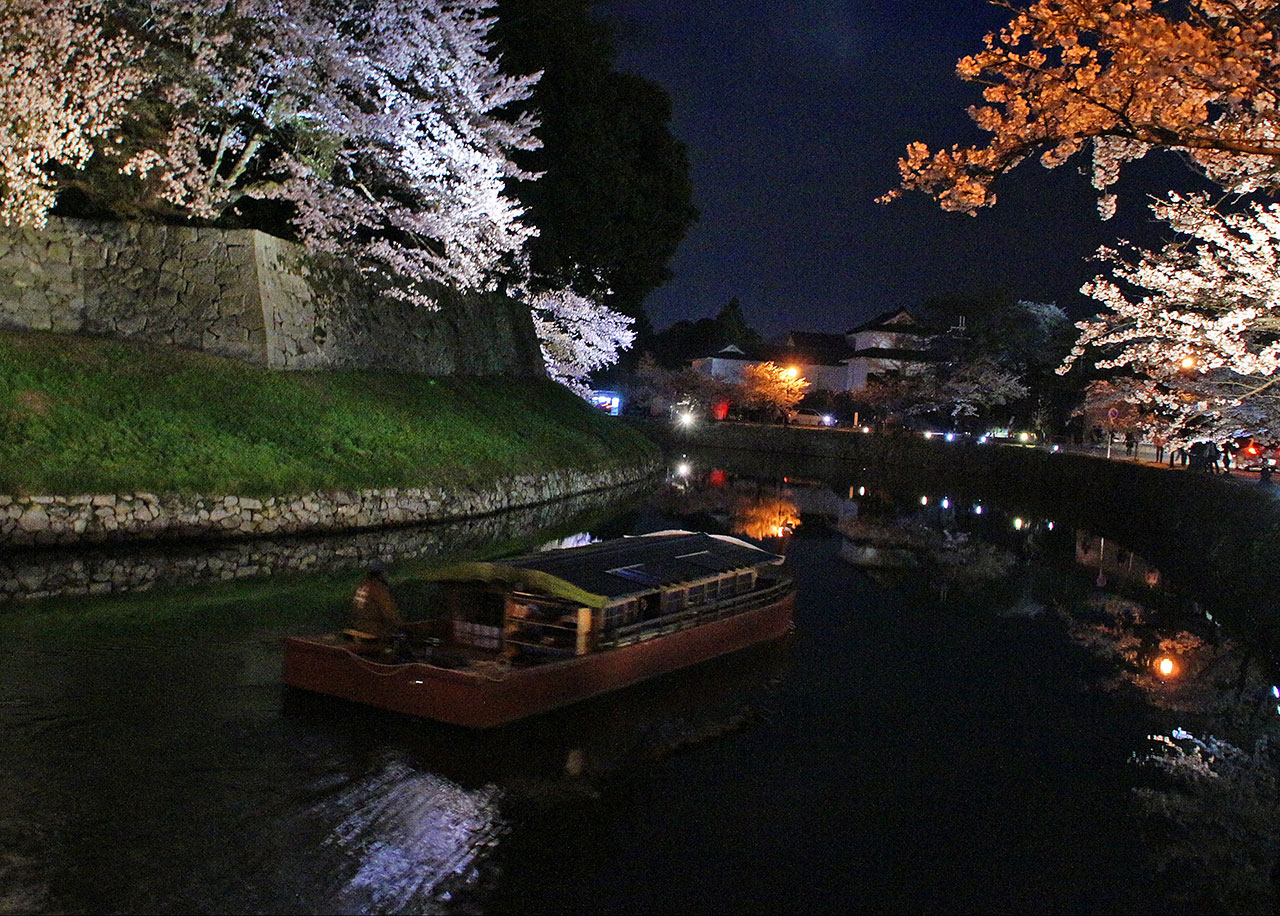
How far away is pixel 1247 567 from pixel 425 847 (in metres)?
20.3

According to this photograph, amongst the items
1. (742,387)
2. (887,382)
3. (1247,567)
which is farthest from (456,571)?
(742,387)

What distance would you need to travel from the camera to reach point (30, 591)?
562 inches

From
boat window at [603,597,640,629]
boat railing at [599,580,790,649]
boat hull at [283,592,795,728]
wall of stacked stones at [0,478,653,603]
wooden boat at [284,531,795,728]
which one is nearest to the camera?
boat hull at [283,592,795,728]

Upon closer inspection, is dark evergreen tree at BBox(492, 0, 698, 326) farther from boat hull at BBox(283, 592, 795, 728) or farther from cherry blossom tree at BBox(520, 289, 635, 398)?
boat hull at BBox(283, 592, 795, 728)

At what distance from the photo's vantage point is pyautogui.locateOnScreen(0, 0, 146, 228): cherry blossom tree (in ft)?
64.5

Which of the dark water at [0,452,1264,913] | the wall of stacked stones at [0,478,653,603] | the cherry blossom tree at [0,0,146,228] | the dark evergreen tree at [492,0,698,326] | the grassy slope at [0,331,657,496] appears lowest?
the dark water at [0,452,1264,913]

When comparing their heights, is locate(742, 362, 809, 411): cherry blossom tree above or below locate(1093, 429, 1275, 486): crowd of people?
above

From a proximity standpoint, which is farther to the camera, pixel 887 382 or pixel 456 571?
pixel 887 382

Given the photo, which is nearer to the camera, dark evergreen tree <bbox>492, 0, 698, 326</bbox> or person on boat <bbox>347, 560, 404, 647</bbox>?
person on boat <bbox>347, 560, 404, 647</bbox>

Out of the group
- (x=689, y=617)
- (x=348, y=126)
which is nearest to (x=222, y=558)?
(x=689, y=617)

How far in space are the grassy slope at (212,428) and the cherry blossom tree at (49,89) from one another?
3.27m

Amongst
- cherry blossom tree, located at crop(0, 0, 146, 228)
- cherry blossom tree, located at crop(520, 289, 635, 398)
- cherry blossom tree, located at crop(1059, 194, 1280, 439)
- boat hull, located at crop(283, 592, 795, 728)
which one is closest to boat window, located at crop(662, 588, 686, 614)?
boat hull, located at crop(283, 592, 795, 728)

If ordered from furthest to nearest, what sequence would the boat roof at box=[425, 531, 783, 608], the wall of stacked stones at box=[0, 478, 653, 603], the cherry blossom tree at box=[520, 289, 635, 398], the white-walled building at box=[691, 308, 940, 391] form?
the white-walled building at box=[691, 308, 940, 391] → the cherry blossom tree at box=[520, 289, 635, 398] → the wall of stacked stones at box=[0, 478, 653, 603] → the boat roof at box=[425, 531, 783, 608]

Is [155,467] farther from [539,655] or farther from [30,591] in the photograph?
[539,655]
